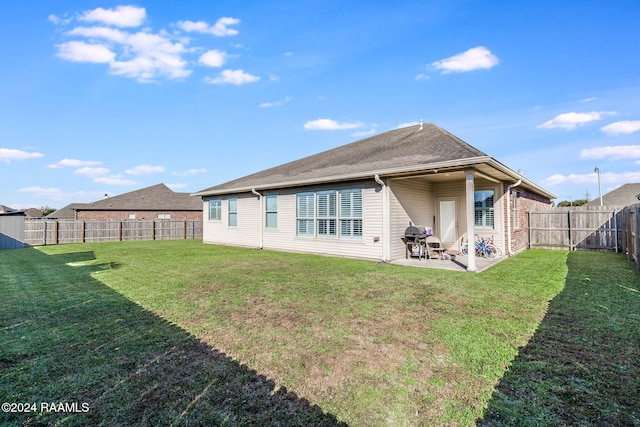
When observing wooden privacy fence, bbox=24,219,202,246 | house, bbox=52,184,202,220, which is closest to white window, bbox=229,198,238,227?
wooden privacy fence, bbox=24,219,202,246

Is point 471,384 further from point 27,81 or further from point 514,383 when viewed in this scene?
point 27,81

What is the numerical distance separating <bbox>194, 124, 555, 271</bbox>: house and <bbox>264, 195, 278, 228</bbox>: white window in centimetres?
4

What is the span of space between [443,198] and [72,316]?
421 inches

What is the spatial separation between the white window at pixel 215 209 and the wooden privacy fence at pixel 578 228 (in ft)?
48.3

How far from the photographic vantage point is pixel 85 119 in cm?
1466

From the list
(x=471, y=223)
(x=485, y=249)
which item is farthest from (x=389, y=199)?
(x=485, y=249)

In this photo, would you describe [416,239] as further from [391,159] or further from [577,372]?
[577,372]

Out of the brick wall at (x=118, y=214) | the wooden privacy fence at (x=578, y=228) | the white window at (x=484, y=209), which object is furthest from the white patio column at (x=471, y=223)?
the brick wall at (x=118, y=214)

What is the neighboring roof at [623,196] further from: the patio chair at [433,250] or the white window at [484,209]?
the patio chair at [433,250]

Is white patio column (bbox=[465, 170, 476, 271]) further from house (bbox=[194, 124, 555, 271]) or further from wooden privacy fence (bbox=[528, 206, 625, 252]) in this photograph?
wooden privacy fence (bbox=[528, 206, 625, 252])

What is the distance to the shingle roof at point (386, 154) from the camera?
8.26m

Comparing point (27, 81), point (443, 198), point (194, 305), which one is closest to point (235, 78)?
point (27, 81)

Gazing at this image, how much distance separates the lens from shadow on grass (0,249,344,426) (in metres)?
2.04

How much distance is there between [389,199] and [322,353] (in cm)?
650
